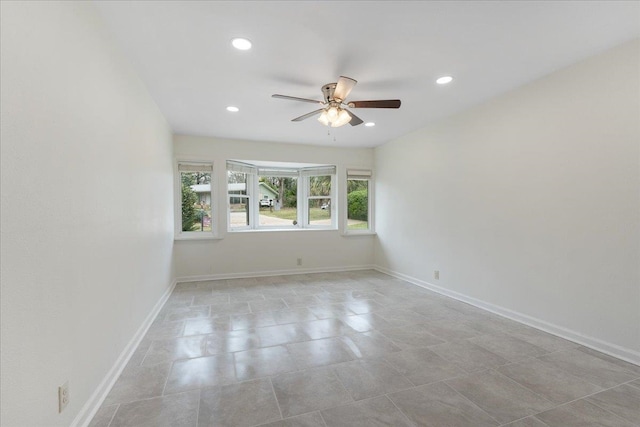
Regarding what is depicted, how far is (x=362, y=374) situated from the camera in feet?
7.25

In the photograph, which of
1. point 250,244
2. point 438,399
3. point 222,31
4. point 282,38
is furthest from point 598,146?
point 250,244

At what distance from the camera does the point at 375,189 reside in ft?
19.9

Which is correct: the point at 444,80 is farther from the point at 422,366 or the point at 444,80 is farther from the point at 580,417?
the point at 580,417

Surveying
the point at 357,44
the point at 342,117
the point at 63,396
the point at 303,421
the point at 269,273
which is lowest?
the point at 303,421

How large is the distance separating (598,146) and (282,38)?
280 centimetres

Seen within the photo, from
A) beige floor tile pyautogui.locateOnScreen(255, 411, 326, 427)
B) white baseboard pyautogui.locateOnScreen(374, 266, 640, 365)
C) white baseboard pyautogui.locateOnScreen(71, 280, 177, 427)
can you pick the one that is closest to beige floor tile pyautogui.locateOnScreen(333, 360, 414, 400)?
beige floor tile pyautogui.locateOnScreen(255, 411, 326, 427)

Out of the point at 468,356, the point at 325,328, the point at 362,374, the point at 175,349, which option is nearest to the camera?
the point at 362,374

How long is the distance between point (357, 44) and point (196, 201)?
3997 mm

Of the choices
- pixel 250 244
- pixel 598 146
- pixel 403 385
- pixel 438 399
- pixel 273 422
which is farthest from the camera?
pixel 250 244

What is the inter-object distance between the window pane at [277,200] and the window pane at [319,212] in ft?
1.08

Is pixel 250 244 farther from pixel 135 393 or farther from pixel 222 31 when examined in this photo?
pixel 222 31

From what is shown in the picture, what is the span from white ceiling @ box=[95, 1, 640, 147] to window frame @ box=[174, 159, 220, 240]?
1.59 meters

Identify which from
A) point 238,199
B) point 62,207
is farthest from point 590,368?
Result: point 238,199

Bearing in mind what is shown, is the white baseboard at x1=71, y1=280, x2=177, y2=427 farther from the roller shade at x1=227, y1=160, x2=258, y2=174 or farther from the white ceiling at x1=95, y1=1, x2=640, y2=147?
the roller shade at x1=227, y1=160, x2=258, y2=174
